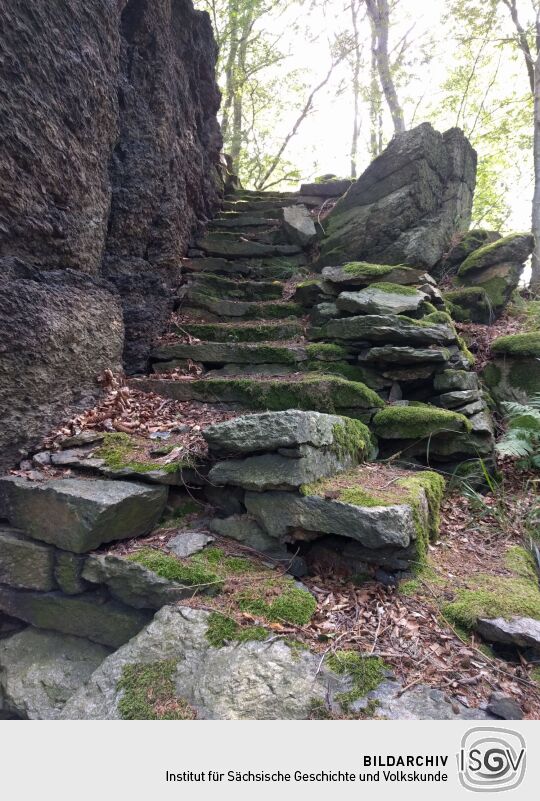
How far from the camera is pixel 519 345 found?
5297 millimetres

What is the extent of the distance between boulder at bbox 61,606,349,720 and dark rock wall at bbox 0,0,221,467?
6.22ft

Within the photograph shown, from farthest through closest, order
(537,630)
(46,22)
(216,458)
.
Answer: (46,22) → (216,458) → (537,630)

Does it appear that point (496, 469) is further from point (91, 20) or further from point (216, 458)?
point (91, 20)

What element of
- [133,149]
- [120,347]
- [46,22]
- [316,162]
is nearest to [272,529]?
[120,347]

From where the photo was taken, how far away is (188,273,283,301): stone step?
21.9 feet

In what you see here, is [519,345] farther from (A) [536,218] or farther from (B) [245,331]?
(A) [536,218]

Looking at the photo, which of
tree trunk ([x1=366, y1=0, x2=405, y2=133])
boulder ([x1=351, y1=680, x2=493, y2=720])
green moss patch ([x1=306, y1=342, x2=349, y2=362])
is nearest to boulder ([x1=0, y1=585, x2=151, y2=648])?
boulder ([x1=351, y1=680, x2=493, y2=720])

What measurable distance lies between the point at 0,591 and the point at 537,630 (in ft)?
10.8

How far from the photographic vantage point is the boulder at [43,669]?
2670mm

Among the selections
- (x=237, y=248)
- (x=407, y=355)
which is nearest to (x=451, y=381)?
(x=407, y=355)

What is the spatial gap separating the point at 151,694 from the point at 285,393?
2.84m

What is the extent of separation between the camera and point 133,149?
5.38 metres

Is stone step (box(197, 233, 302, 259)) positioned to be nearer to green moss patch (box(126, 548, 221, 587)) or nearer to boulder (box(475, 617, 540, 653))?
green moss patch (box(126, 548, 221, 587))
